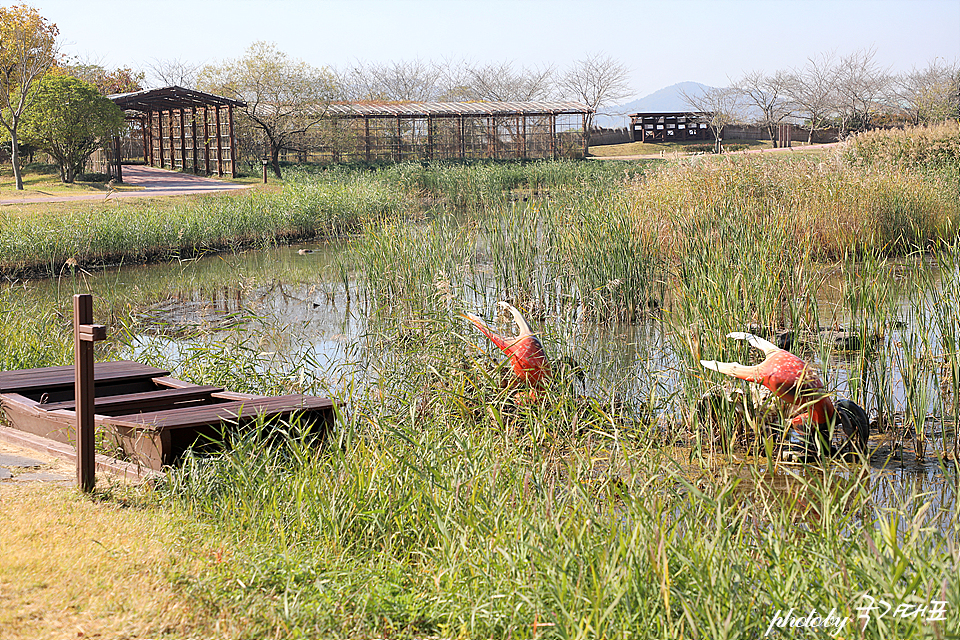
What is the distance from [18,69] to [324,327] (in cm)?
1535

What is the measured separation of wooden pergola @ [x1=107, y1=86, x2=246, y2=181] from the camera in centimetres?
2169

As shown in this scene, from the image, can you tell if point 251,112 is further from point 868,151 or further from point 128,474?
point 128,474

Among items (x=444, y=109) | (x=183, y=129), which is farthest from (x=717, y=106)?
(x=183, y=129)

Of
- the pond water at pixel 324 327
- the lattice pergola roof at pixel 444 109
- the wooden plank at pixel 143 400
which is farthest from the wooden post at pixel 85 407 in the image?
the lattice pergola roof at pixel 444 109

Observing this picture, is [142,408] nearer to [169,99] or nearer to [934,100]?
[169,99]

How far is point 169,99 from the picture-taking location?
2272 cm

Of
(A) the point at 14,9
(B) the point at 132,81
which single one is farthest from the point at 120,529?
(B) the point at 132,81

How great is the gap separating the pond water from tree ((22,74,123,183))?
776cm

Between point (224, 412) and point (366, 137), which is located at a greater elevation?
point (366, 137)

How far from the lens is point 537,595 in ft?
7.53

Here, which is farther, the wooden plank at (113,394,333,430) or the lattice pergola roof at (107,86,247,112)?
the lattice pergola roof at (107,86,247,112)

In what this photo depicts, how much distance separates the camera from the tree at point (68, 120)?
707 inches

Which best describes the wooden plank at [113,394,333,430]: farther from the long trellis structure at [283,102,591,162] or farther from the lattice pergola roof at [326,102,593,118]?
the lattice pergola roof at [326,102,593,118]

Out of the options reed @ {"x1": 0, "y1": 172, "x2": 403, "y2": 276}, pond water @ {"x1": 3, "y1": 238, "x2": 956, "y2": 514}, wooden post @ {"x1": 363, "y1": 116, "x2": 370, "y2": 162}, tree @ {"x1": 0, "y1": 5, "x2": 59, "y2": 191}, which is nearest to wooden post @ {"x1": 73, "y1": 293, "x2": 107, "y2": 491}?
pond water @ {"x1": 3, "y1": 238, "x2": 956, "y2": 514}
